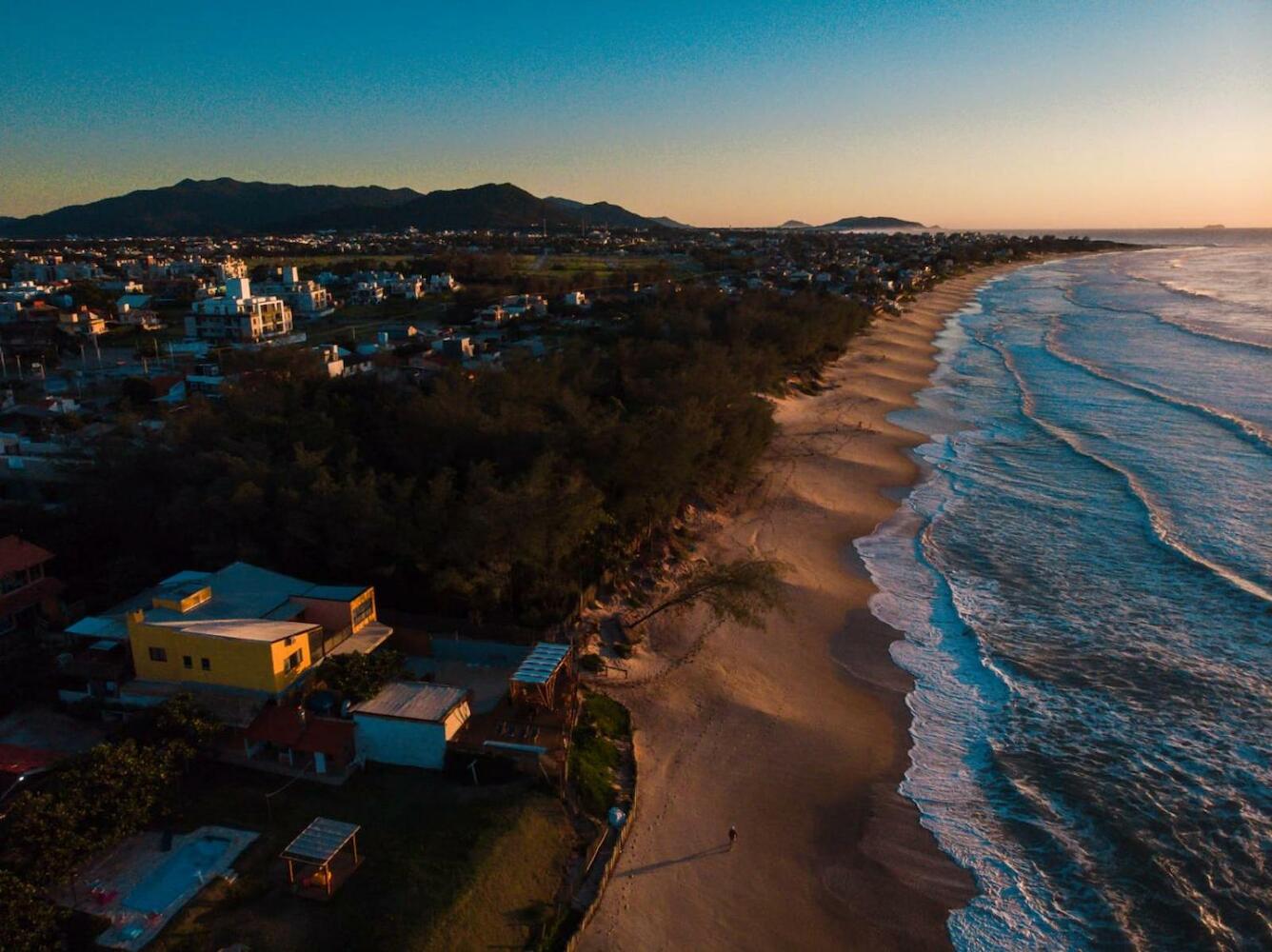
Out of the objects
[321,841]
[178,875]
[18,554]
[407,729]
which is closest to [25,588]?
[18,554]

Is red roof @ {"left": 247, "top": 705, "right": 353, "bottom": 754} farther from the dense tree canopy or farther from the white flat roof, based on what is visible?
the dense tree canopy

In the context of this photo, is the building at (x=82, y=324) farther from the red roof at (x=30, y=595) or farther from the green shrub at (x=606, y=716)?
the green shrub at (x=606, y=716)

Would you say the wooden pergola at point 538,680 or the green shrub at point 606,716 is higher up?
the wooden pergola at point 538,680

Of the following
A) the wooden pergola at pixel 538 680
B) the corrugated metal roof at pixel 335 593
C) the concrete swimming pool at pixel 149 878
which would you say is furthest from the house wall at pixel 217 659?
the wooden pergola at pixel 538 680

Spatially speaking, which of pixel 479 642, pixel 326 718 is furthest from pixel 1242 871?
pixel 326 718

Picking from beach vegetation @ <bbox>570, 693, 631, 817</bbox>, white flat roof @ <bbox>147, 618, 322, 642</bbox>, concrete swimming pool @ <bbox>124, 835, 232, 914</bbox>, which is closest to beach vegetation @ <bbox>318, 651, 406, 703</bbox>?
white flat roof @ <bbox>147, 618, 322, 642</bbox>

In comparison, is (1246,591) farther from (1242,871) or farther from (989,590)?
(1242,871)
